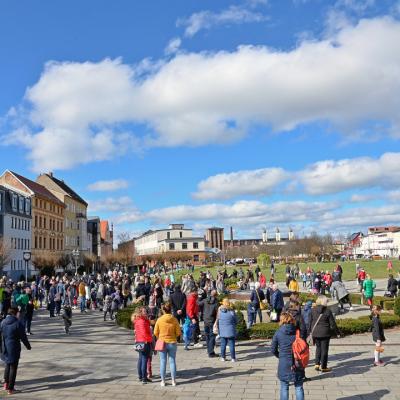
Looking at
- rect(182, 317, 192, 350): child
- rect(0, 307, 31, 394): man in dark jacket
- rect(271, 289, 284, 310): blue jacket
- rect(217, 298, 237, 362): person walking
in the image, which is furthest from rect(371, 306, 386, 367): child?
rect(0, 307, 31, 394): man in dark jacket

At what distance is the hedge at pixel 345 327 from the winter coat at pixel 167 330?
570 cm

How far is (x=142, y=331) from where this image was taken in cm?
977

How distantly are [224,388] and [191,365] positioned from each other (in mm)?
2291

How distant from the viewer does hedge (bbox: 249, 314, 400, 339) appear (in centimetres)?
1482

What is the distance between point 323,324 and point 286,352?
10.6ft

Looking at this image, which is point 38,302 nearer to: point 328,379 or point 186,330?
point 186,330

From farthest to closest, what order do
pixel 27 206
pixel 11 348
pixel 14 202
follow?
1. pixel 27 206
2. pixel 14 202
3. pixel 11 348

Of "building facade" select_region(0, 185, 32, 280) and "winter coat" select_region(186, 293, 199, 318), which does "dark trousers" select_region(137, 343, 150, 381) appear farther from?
"building facade" select_region(0, 185, 32, 280)

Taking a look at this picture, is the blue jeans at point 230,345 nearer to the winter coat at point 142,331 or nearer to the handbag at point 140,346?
the winter coat at point 142,331

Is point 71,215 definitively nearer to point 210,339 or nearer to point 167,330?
point 210,339

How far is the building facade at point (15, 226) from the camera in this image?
48938 millimetres

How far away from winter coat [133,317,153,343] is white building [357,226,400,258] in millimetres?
145048

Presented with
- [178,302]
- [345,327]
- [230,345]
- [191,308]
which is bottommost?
[345,327]

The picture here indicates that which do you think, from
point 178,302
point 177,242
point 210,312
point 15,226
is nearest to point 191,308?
point 178,302
